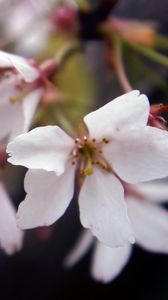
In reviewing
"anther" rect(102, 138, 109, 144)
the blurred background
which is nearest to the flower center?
"anther" rect(102, 138, 109, 144)

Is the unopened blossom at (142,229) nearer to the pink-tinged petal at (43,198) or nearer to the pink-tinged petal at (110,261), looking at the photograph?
the pink-tinged petal at (110,261)

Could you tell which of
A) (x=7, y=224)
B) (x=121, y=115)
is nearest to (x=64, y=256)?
(x=7, y=224)

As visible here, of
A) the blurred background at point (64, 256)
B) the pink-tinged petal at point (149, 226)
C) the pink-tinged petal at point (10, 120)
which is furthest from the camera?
the blurred background at point (64, 256)

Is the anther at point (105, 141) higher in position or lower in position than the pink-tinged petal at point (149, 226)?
higher

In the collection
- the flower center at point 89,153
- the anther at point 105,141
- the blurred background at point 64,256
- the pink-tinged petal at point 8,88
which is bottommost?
the blurred background at point 64,256

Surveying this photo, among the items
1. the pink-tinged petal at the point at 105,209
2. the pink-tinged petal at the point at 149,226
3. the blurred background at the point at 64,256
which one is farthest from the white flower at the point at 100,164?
the blurred background at the point at 64,256

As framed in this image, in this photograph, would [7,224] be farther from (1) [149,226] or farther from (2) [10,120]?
(1) [149,226]

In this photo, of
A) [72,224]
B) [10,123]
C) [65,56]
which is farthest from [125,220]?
[72,224]
